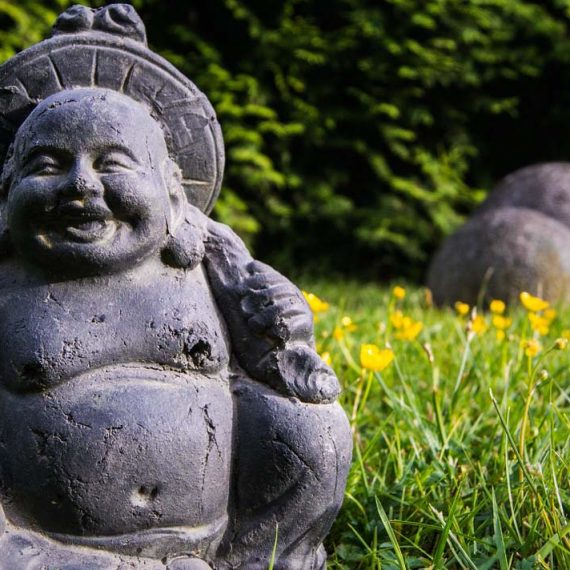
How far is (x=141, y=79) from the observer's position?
6.12 feet

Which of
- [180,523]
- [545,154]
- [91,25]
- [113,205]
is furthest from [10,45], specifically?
[545,154]

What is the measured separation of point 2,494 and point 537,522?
47.8 inches

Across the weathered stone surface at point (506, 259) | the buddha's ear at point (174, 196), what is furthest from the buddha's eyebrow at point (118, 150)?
the weathered stone surface at point (506, 259)

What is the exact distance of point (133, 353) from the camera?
1.67 meters

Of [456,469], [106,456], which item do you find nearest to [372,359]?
[456,469]

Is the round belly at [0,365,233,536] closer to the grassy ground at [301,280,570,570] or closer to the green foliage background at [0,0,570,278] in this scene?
the grassy ground at [301,280,570,570]

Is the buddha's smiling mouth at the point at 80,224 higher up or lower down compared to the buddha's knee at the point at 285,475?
higher up

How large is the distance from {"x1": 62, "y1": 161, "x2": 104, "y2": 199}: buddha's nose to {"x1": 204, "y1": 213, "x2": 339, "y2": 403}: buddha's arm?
13.0 inches

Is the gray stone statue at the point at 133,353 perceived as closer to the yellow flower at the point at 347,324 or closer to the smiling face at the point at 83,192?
the smiling face at the point at 83,192

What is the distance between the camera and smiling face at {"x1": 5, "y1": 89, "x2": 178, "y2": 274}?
64.5 inches

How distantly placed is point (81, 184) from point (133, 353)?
1.21ft

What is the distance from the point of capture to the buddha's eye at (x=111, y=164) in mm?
1678

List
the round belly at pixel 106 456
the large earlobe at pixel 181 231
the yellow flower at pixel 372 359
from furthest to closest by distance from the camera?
the yellow flower at pixel 372 359 → the large earlobe at pixel 181 231 → the round belly at pixel 106 456

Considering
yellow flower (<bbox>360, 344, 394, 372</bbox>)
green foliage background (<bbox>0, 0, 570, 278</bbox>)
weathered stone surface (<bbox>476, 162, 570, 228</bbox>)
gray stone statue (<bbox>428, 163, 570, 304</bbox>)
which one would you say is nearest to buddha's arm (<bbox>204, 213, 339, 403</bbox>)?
yellow flower (<bbox>360, 344, 394, 372</bbox>)
